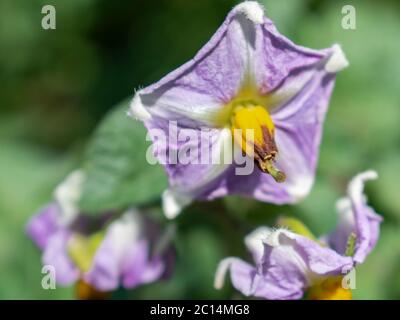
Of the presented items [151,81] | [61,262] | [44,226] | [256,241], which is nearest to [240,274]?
[256,241]

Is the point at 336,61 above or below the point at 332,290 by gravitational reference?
above

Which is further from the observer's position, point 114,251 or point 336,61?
point 114,251

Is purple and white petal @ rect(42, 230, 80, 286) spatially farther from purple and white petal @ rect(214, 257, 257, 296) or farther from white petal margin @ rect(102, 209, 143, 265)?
purple and white petal @ rect(214, 257, 257, 296)

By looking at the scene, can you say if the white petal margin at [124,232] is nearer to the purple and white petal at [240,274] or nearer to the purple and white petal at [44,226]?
the purple and white petal at [44,226]

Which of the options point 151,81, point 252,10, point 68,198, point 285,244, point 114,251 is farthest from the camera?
point 151,81

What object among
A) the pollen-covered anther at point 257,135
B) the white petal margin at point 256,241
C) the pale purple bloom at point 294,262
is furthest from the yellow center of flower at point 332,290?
the pollen-covered anther at point 257,135

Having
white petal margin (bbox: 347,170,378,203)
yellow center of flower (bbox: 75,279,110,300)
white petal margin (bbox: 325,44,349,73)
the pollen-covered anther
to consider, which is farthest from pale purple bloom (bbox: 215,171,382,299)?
yellow center of flower (bbox: 75,279,110,300)

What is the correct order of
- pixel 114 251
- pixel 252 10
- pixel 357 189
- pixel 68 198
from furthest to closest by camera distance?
pixel 68 198 → pixel 114 251 → pixel 357 189 → pixel 252 10

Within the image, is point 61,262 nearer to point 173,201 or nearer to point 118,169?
point 118,169
